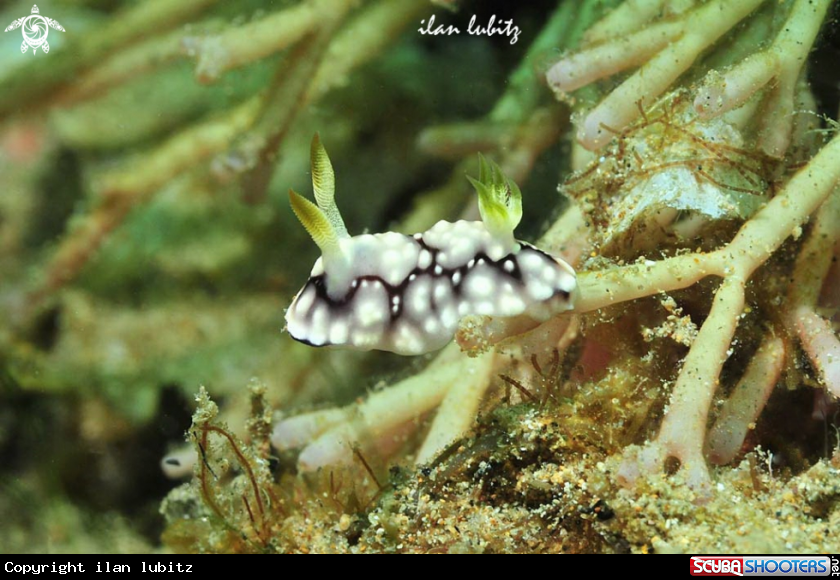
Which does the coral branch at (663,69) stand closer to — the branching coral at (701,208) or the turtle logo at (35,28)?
the branching coral at (701,208)

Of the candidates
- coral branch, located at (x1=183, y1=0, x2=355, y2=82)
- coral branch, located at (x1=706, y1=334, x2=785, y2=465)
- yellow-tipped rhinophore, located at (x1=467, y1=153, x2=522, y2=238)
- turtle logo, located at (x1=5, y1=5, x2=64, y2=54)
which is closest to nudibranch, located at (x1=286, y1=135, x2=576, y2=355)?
yellow-tipped rhinophore, located at (x1=467, y1=153, x2=522, y2=238)

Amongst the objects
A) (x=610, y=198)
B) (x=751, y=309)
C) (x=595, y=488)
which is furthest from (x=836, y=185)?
(x=595, y=488)

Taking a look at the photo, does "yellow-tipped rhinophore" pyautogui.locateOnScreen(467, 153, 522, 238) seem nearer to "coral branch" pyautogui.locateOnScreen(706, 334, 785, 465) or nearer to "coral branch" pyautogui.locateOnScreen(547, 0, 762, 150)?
"coral branch" pyautogui.locateOnScreen(547, 0, 762, 150)

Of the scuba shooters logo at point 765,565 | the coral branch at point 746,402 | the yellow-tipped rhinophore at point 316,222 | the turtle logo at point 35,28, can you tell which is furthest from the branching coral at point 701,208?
the turtle logo at point 35,28

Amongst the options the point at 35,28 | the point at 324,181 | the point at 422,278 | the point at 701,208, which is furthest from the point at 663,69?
the point at 35,28

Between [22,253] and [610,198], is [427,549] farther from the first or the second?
[22,253]
